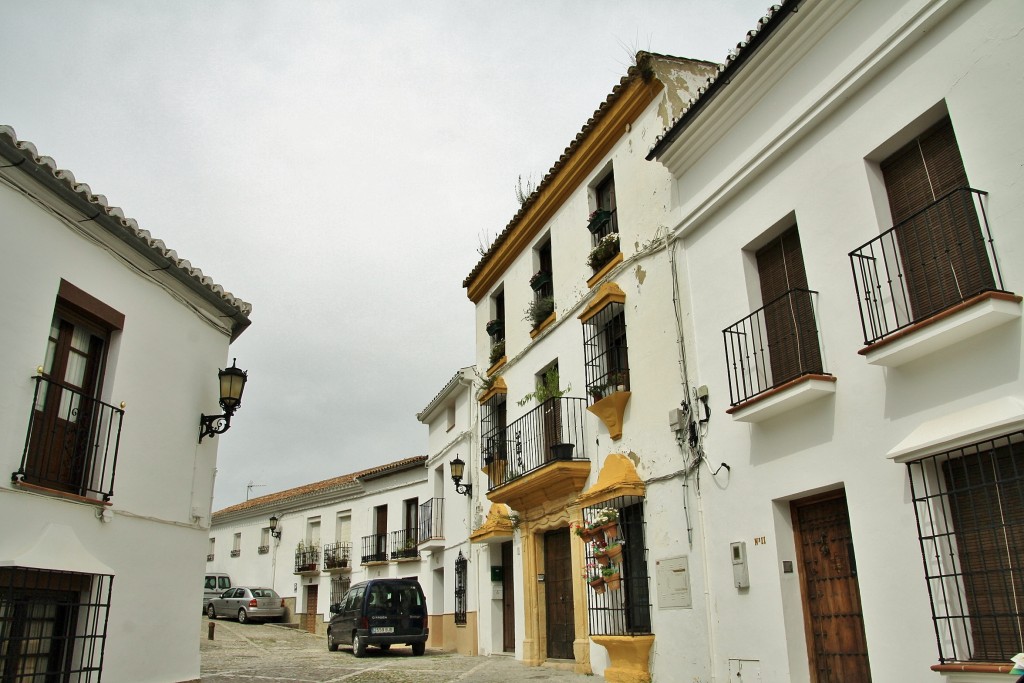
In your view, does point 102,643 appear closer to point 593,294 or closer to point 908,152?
point 593,294

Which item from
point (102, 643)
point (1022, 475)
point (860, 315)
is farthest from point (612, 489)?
point (102, 643)

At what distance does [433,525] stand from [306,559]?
31.2 feet

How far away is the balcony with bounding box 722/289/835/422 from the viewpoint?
22.3ft

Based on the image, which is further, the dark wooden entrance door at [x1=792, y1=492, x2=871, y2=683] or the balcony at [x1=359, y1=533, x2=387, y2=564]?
the balcony at [x1=359, y1=533, x2=387, y2=564]

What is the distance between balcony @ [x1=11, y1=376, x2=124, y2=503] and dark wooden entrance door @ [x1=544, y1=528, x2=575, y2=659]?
6.98 meters

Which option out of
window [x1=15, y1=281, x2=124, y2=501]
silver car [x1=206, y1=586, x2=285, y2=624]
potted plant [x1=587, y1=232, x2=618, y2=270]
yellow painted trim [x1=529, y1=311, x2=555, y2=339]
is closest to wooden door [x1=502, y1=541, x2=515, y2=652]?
yellow painted trim [x1=529, y1=311, x2=555, y2=339]

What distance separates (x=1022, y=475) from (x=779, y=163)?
369cm

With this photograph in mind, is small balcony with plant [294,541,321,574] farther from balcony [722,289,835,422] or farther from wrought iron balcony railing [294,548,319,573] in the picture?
balcony [722,289,835,422]

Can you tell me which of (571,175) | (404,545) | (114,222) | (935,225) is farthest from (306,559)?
(935,225)

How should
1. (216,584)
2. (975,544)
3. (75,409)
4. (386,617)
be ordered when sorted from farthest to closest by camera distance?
1. (216,584)
2. (386,617)
3. (75,409)
4. (975,544)

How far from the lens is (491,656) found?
14.3 metres

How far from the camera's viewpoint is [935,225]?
5992mm

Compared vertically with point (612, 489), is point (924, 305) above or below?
above

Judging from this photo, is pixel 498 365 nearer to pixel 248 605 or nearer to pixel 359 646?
pixel 359 646
